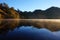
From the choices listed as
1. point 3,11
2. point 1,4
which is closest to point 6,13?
point 3,11

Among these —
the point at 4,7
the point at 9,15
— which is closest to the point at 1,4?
the point at 4,7

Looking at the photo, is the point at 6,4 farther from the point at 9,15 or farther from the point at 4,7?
the point at 9,15

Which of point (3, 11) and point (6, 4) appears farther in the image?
point (6, 4)

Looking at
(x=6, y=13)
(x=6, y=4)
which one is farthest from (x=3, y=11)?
(x=6, y=4)

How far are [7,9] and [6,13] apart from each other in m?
5.84

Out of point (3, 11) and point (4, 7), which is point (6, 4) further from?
point (3, 11)

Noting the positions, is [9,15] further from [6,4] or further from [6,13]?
[6,4]

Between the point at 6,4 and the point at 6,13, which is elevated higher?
the point at 6,4

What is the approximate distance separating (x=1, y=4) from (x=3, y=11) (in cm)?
770

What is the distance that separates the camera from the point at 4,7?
342 ft

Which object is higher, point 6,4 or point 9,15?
point 6,4

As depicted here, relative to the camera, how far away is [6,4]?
108 metres

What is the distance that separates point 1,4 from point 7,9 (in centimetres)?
673

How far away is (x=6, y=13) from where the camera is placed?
99.8 meters
